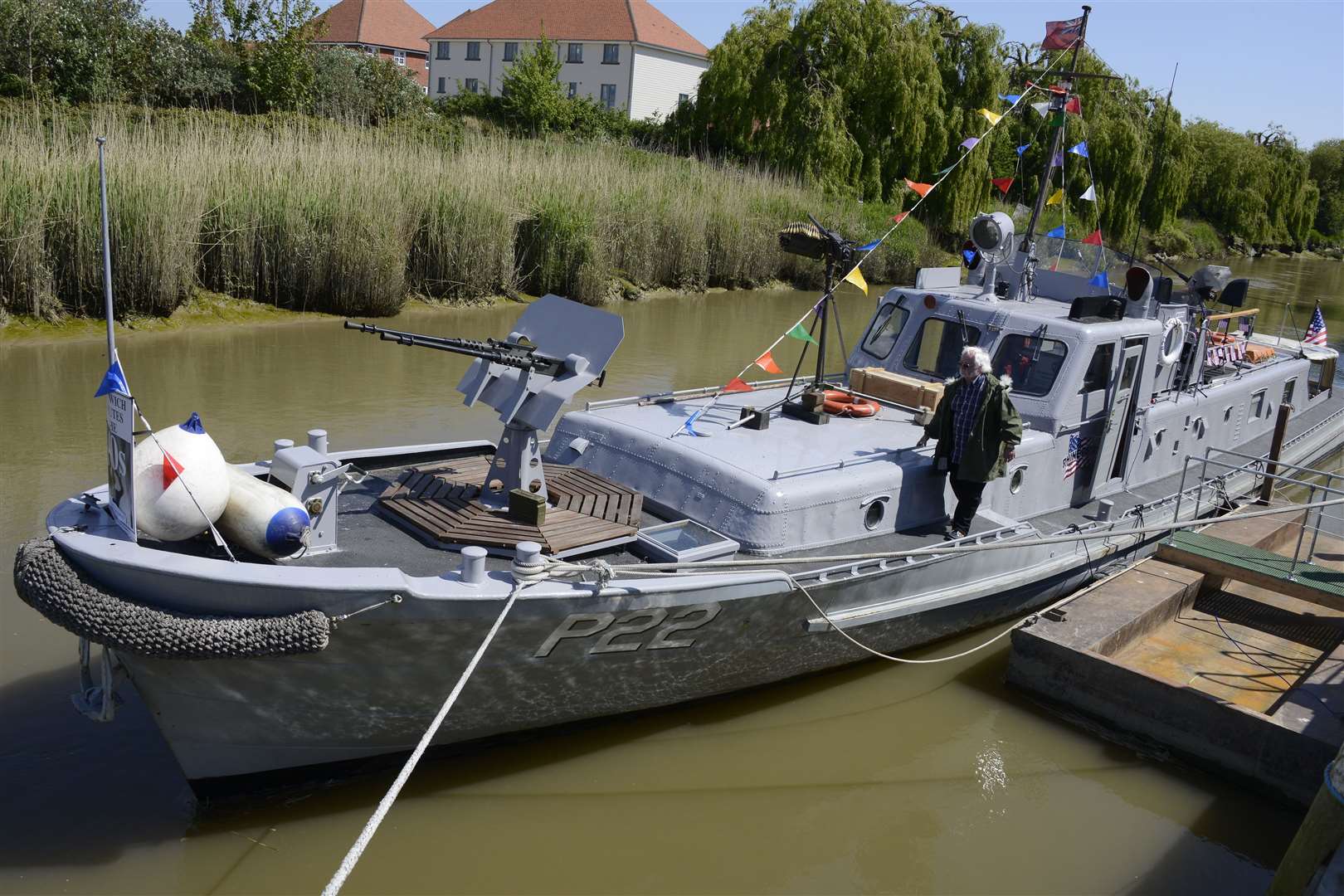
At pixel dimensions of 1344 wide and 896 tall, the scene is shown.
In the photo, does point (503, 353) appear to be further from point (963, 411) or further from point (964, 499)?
point (964, 499)

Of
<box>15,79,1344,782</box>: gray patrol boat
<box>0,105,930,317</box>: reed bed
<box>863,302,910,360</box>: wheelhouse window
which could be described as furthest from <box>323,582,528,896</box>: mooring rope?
<box>0,105,930,317</box>: reed bed

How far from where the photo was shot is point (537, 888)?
5.70 m

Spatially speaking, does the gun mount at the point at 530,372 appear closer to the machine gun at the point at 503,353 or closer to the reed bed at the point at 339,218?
the machine gun at the point at 503,353

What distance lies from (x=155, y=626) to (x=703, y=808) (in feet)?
10.6

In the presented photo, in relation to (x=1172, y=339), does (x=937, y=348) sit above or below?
below

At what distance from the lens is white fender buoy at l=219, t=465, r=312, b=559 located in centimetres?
570

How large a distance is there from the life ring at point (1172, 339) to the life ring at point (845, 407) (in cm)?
286

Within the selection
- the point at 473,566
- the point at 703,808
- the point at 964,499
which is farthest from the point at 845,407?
the point at 473,566

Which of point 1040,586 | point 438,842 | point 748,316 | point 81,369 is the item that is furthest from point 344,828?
point 748,316

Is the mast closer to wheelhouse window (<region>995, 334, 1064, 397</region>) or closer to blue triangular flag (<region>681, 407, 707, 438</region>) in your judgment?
wheelhouse window (<region>995, 334, 1064, 397</region>)

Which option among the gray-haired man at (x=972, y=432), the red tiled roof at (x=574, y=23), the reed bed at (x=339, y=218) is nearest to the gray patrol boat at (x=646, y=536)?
the gray-haired man at (x=972, y=432)

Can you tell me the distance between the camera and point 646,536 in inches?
270

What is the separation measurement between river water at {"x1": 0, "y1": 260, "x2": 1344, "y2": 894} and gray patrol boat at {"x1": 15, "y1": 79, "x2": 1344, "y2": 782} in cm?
34

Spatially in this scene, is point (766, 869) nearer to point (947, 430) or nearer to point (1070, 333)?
point (947, 430)
